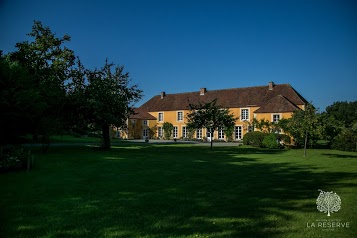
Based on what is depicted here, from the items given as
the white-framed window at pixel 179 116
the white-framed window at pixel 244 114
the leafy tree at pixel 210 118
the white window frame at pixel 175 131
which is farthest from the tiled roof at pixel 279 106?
the white window frame at pixel 175 131

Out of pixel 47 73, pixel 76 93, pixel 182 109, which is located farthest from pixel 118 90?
pixel 182 109

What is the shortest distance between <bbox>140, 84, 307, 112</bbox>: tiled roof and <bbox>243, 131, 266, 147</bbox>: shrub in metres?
8.60

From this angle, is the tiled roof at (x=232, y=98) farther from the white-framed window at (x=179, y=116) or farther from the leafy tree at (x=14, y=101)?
the leafy tree at (x=14, y=101)

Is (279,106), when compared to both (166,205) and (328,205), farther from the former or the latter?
(166,205)

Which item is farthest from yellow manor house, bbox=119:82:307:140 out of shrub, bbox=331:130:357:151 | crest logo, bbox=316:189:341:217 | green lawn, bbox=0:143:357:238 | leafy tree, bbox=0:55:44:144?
crest logo, bbox=316:189:341:217

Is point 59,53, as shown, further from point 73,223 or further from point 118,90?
point 73,223

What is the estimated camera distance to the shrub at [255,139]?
95.5 ft

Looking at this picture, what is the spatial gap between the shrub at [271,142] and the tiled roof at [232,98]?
385 inches

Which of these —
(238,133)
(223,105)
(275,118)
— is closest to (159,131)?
(223,105)

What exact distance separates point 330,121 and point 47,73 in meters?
25.8

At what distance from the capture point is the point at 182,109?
48.5 meters

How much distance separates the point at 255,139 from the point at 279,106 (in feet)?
24.3

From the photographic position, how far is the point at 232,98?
44.7m

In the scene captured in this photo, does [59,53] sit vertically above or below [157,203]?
above
